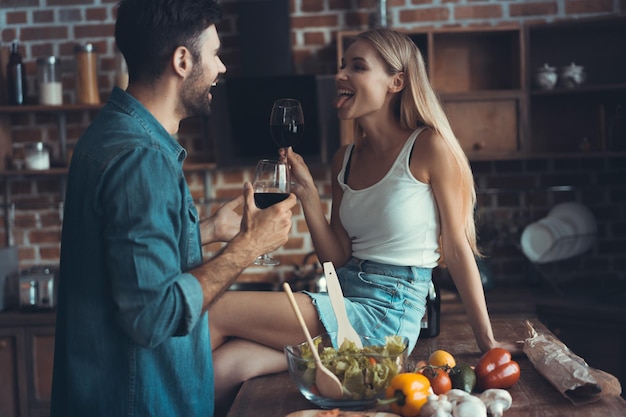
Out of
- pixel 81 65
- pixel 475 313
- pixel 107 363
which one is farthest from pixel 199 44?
pixel 81 65

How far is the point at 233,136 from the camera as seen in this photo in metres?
3.64

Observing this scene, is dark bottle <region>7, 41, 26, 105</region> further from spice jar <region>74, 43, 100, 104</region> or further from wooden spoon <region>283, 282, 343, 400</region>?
wooden spoon <region>283, 282, 343, 400</region>

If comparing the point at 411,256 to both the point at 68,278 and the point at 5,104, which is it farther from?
the point at 5,104

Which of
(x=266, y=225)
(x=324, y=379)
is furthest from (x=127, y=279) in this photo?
(x=324, y=379)

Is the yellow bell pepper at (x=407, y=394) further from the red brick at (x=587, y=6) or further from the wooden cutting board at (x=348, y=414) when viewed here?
the red brick at (x=587, y=6)

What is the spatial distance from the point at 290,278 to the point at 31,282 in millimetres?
1238

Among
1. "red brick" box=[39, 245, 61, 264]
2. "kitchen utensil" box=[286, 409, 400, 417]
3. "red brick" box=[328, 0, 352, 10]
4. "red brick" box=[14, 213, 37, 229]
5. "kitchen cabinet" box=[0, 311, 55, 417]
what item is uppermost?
"red brick" box=[328, 0, 352, 10]

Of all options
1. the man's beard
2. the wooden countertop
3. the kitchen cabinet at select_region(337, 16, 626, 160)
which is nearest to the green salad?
the wooden countertop

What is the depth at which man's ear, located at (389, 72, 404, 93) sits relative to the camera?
2362 millimetres

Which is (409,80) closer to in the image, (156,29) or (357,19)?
(156,29)

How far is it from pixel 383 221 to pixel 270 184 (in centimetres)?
56

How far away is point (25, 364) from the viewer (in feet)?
11.5

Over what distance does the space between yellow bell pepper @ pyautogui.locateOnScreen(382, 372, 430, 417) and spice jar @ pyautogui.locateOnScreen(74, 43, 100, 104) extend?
8.85ft

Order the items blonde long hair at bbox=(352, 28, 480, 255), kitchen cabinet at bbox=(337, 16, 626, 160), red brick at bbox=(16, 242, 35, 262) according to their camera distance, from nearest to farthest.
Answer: blonde long hair at bbox=(352, 28, 480, 255), kitchen cabinet at bbox=(337, 16, 626, 160), red brick at bbox=(16, 242, 35, 262)
